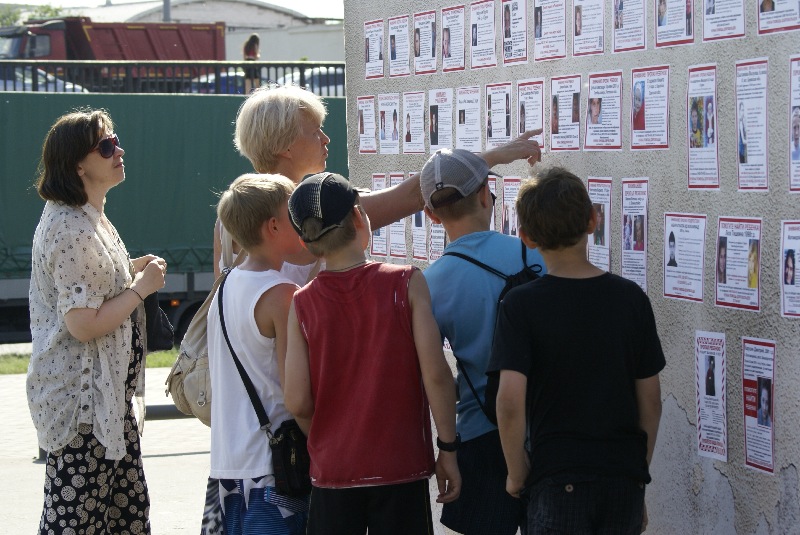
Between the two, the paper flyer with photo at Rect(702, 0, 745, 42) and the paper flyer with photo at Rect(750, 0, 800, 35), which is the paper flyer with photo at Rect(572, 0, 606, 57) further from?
the paper flyer with photo at Rect(750, 0, 800, 35)

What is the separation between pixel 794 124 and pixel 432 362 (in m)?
1.16

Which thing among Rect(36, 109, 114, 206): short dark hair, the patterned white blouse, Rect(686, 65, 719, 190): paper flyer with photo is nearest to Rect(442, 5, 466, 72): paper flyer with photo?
Rect(686, 65, 719, 190): paper flyer with photo

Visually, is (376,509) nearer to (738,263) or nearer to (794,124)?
(738,263)

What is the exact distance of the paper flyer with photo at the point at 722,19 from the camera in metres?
3.16

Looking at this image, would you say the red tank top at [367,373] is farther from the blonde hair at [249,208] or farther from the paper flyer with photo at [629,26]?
the paper flyer with photo at [629,26]

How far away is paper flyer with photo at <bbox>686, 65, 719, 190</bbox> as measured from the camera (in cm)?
326

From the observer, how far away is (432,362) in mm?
2943

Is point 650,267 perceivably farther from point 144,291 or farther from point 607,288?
point 144,291

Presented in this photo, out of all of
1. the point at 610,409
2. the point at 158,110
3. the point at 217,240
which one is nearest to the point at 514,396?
the point at 610,409

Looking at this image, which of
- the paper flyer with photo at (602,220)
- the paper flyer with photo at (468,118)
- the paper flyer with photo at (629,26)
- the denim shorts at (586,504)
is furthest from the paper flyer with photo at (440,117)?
the denim shorts at (586,504)

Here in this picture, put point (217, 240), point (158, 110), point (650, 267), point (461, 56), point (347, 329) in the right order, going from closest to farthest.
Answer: point (347, 329) < point (650, 267) < point (217, 240) < point (461, 56) < point (158, 110)

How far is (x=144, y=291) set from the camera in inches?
154

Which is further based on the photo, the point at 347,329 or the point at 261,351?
the point at 261,351

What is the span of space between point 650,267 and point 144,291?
1723mm
